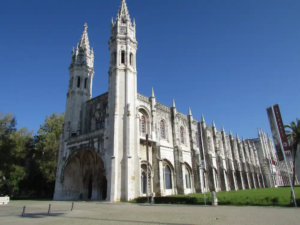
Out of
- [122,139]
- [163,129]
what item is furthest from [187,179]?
[122,139]

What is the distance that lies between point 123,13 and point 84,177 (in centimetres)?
2387

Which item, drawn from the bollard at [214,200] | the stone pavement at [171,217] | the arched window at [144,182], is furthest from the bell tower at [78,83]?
the bollard at [214,200]

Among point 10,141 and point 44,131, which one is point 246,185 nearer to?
point 44,131

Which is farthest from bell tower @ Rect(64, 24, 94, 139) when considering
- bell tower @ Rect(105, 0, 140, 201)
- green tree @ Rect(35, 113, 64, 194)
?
bell tower @ Rect(105, 0, 140, 201)

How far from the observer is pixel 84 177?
29547mm

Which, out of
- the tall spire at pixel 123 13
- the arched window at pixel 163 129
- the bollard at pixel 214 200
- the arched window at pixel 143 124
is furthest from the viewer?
the arched window at pixel 163 129

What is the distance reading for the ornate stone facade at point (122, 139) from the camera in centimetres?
2448

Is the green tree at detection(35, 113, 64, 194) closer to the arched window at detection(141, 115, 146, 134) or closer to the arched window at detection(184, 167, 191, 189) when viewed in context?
the arched window at detection(141, 115, 146, 134)

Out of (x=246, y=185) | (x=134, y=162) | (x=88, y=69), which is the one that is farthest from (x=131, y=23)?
(x=246, y=185)

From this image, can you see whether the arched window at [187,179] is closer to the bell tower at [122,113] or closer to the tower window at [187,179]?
the tower window at [187,179]

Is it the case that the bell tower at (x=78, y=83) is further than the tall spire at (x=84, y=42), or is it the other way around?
the tall spire at (x=84, y=42)

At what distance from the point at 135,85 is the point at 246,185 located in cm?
3635

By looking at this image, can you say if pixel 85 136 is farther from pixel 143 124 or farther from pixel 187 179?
pixel 187 179

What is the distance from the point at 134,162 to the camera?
2461cm
